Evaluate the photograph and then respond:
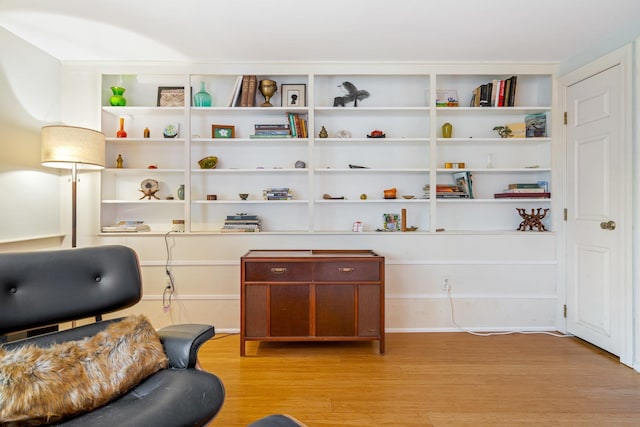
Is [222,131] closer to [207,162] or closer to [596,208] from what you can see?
[207,162]

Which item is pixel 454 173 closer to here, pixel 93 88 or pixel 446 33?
pixel 446 33

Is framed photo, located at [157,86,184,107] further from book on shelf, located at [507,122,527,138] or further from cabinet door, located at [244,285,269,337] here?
book on shelf, located at [507,122,527,138]

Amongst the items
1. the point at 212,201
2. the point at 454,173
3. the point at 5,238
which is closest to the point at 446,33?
the point at 454,173

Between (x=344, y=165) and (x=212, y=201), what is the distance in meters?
1.25

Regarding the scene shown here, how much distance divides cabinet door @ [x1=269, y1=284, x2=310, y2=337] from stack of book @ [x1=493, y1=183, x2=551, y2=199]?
79.4 inches

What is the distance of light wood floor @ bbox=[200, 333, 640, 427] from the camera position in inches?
73.3

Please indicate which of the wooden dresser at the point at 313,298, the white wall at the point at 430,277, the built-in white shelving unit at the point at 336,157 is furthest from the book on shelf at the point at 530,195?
the wooden dresser at the point at 313,298

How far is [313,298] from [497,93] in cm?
242

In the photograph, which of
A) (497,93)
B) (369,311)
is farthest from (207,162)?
(497,93)

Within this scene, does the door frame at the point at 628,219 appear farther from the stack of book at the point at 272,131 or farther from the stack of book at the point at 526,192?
the stack of book at the point at 272,131

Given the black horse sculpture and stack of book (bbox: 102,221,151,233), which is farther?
the black horse sculpture

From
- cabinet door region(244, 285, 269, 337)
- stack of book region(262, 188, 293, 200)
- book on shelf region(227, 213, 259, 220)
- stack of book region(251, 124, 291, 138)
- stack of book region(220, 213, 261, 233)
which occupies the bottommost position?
cabinet door region(244, 285, 269, 337)

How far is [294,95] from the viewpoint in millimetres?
3189

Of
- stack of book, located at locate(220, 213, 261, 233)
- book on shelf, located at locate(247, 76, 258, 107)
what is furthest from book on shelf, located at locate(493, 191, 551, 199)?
book on shelf, located at locate(247, 76, 258, 107)
